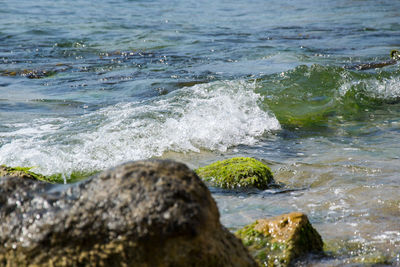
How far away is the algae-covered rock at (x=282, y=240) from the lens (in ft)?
11.1

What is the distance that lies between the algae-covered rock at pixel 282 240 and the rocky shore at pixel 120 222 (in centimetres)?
72

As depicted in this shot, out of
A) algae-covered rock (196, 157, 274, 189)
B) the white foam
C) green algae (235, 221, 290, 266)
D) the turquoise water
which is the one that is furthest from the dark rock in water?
the white foam

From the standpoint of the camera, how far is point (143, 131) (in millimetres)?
7141

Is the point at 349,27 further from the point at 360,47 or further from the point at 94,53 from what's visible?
the point at 94,53

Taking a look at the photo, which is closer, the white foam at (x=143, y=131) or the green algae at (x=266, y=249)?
the green algae at (x=266, y=249)

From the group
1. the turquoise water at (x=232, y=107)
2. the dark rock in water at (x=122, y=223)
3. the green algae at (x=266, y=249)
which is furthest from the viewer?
the turquoise water at (x=232, y=107)

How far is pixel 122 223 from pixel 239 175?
2771 millimetres

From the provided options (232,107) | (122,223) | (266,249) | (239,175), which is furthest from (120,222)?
(232,107)

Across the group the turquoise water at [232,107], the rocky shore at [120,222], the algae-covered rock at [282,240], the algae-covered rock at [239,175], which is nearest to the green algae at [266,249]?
the algae-covered rock at [282,240]

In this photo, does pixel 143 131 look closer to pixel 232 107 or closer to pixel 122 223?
pixel 232 107

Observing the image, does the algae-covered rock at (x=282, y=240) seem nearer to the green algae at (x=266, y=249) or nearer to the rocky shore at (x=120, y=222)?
the green algae at (x=266, y=249)

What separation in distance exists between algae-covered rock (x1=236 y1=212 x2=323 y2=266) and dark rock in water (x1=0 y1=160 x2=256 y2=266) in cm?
80

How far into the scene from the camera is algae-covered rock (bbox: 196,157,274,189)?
504cm

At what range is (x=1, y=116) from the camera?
8484mm
